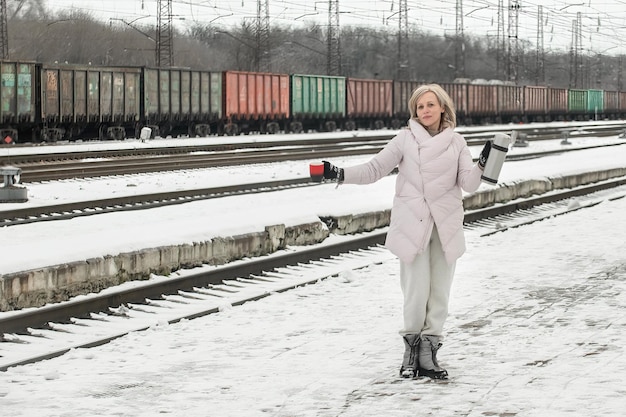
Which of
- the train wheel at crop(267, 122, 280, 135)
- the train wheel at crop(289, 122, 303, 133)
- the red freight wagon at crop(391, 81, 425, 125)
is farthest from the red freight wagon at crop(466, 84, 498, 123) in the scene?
the train wheel at crop(267, 122, 280, 135)

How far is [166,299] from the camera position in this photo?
842 cm

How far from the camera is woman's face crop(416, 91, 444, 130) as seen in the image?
589 cm

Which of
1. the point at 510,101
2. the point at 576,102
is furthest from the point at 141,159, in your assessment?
the point at 576,102

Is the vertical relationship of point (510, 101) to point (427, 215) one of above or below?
above

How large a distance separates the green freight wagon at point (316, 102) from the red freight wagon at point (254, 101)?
72 centimetres

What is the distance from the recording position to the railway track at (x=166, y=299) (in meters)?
6.92

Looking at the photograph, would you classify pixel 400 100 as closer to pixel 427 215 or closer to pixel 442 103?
pixel 442 103

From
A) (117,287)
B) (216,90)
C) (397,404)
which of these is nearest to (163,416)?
(397,404)

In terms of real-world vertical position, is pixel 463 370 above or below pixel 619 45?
below

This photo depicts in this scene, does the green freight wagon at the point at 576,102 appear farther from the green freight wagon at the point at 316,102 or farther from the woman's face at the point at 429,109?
the woman's face at the point at 429,109

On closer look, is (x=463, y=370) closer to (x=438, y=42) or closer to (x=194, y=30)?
(x=194, y=30)

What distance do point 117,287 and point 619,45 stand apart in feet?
255

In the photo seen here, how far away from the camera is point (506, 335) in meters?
6.92

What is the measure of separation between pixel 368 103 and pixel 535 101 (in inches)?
869
